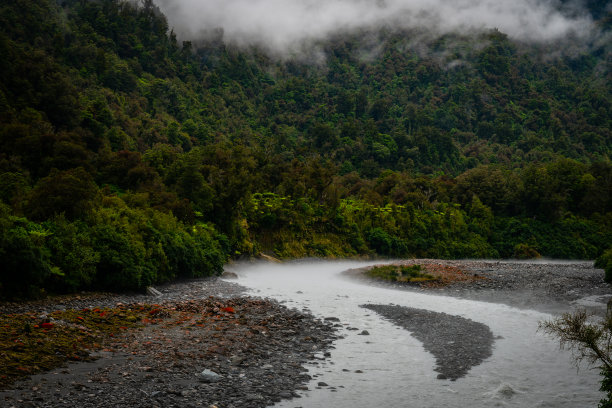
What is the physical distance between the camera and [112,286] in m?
24.6

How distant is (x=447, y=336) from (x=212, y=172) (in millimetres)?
35844

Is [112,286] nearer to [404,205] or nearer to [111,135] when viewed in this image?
[111,135]

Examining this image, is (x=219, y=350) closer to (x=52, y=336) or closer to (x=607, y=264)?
(x=52, y=336)

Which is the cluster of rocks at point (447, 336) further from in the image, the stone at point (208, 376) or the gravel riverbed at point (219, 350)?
the stone at point (208, 376)

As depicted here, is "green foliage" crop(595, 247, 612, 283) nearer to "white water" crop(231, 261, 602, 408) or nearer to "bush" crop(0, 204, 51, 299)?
"white water" crop(231, 261, 602, 408)

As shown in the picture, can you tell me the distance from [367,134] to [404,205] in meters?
71.9

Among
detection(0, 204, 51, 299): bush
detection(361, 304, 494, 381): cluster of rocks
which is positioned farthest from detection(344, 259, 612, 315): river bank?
detection(0, 204, 51, 299): bush

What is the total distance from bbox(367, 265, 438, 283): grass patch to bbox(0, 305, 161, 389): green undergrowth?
27.1m

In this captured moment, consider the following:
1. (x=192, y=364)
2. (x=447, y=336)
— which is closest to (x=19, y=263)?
(x=192, y=364)

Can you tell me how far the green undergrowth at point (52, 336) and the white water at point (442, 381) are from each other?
6.74 meters

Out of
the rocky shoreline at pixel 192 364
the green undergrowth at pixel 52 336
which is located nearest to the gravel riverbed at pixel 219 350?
the rocky shoreline at pixel 192 364

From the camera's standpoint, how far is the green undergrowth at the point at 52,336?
36.9 ft

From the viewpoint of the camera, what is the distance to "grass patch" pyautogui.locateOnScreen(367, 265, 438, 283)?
1553 inches

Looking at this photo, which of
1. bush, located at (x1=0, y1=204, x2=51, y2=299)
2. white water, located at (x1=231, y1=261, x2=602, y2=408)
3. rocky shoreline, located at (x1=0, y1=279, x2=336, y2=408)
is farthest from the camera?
bush, located at (x1=0, y1=204, x2=51, y2=299)
